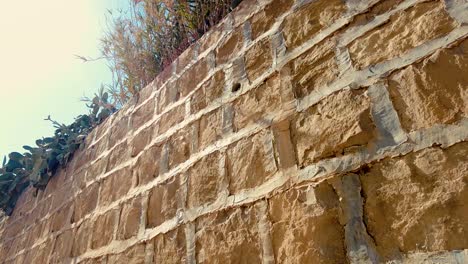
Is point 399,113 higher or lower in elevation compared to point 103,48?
lower

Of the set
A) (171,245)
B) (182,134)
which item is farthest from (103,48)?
(171,245)

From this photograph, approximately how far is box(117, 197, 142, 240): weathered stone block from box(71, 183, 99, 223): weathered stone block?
1.32 feet

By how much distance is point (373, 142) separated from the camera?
0.91m

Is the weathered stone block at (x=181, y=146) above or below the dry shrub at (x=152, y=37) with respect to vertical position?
below

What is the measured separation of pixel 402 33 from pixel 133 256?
1.29 m

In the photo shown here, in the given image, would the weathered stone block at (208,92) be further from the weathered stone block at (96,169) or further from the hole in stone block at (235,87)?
the weathered stone block at (96,169)

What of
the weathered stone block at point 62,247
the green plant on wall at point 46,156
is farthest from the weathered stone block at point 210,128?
the green plant on wall at point 46,156

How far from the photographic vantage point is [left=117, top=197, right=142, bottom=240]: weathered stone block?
1626mm

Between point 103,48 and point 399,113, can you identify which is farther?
point 103,48

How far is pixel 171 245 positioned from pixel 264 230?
1.51 ft

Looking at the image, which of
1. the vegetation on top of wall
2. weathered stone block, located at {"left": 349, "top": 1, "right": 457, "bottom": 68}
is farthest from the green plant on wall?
weathered stone block, located at {"left": 349, "top": 1, "right": 457, "bottom": 68}

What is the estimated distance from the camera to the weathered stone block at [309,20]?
1.16 m

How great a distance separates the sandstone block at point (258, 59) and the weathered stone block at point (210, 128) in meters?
0.20

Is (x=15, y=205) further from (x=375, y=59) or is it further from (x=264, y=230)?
(x=375, y=59)
